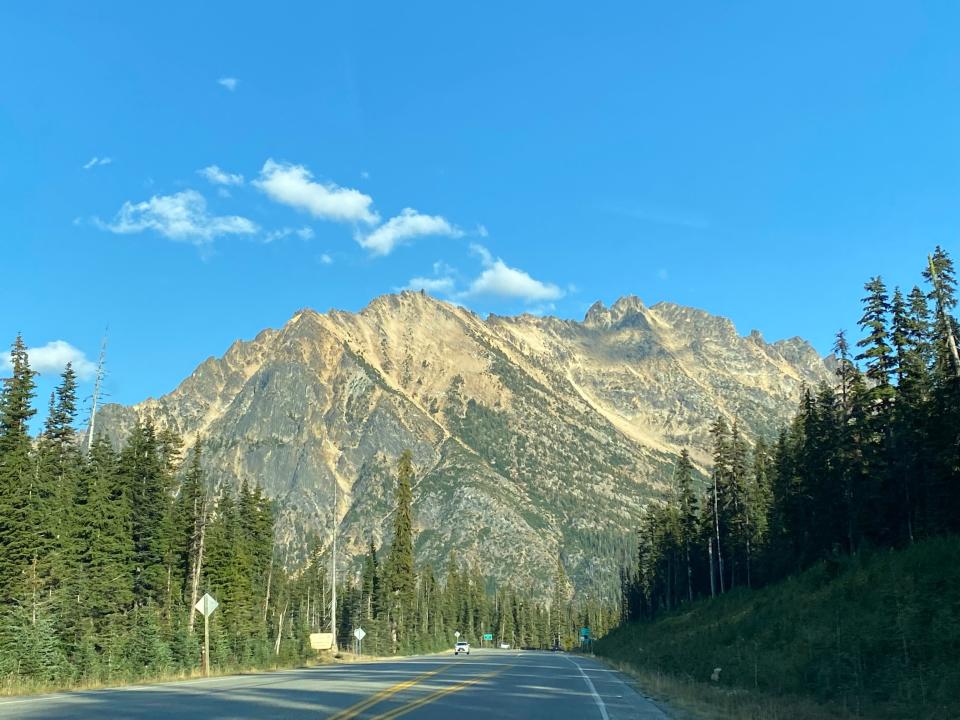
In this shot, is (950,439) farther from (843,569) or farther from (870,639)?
(870,639)

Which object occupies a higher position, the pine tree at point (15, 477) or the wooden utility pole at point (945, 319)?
the wooden utility pole at point (945, 319)

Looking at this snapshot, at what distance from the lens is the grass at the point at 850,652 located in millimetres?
20562

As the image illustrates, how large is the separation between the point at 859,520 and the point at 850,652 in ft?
119

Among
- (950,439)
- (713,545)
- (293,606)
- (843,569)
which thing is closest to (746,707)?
(843,569)

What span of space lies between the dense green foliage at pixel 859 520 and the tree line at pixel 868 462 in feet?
0.41

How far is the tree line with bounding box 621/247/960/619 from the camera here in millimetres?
46844

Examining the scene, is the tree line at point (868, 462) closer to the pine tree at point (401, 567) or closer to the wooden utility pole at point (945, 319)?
the wooden utility pole at point (945, 319)

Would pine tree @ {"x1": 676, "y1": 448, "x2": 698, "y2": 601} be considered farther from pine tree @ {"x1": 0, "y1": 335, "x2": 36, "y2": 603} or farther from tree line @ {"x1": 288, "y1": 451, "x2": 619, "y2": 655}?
pine tree @ {"x1": 0, "y1": 335, "x2": 36, "y2": 603}

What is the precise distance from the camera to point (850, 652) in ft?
84.4

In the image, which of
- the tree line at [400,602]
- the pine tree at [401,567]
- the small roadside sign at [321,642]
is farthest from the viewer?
the pine tree at [401,567]

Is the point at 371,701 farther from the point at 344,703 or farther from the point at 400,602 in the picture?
the point at 400,602

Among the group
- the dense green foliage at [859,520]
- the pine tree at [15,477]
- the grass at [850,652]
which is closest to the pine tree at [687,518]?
the dense green foliage at [859,520]

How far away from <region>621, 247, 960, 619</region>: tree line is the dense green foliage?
0.41ft

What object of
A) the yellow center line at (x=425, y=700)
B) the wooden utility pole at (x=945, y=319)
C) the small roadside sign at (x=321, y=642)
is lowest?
the small roadside sign at (x=321, y=642)
